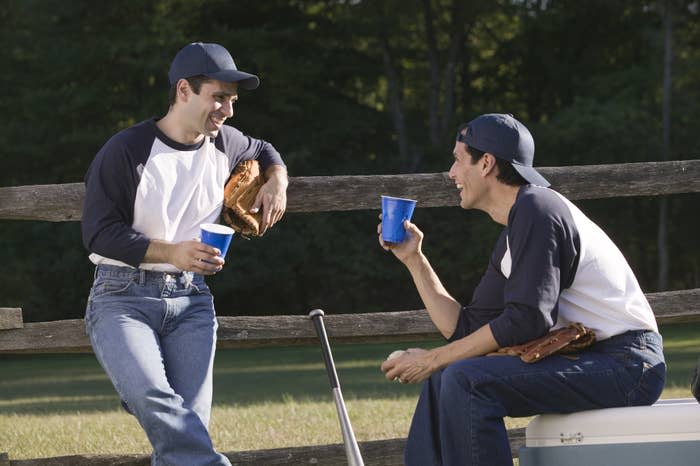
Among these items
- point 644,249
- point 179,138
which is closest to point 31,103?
point 644,249

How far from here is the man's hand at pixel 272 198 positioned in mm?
4574

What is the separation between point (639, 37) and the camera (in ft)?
110

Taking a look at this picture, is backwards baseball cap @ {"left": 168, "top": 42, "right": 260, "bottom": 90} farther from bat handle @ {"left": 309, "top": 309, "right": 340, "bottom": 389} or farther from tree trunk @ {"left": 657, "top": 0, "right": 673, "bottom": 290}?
tree trunk @ {"left": 657, "top": 0, "right": 673, "bottom": 290}

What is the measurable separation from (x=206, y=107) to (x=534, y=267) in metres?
1.30

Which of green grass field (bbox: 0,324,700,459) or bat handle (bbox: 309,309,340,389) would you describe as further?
green grass field (bbox: 0,324,700,459)

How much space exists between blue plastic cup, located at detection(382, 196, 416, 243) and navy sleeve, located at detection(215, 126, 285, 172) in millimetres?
654

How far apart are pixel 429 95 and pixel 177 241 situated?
2887cm

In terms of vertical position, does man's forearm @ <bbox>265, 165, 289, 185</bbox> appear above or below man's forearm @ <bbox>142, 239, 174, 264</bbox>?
above

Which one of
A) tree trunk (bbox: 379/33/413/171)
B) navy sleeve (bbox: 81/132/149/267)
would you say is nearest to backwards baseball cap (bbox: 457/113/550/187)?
navy sleeve (bbox: 81/132/149/267)

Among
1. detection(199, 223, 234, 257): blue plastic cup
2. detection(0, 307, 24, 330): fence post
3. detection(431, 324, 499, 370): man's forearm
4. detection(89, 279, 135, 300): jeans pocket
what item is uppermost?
detection(199, 223, 234, 257): blue plastic cup

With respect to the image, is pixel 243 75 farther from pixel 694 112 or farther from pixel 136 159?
pixel 694 112

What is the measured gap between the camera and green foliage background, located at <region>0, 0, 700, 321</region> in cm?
2870

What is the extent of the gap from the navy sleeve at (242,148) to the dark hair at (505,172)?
3.01 feet

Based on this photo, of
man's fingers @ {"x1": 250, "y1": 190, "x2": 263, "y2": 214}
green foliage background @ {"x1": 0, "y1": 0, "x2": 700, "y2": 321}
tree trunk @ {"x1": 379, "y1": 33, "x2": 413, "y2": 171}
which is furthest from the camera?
tree trunk @ {"x1": 379, "y1": 33, "x2": 413, "y2": 171}
